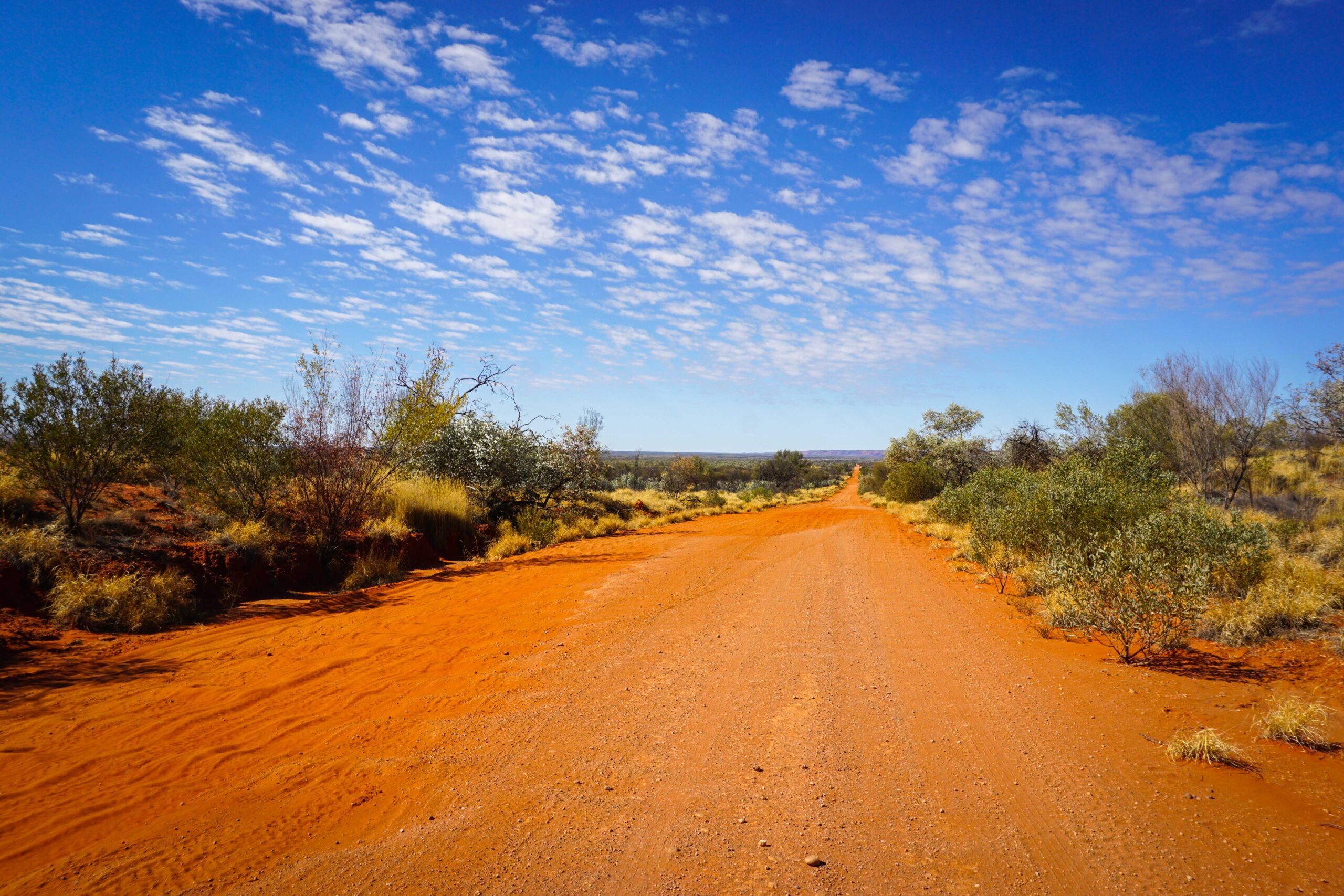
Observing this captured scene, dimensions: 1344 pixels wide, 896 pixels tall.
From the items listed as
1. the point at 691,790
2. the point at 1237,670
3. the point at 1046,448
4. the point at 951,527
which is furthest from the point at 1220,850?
the point at 1046,448

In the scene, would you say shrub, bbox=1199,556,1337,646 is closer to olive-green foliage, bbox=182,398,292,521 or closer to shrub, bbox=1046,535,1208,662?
shrub, bbox=1046,535,1208,662

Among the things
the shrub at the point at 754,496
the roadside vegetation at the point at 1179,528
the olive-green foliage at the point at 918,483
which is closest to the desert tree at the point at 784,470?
the shrub at the point at 754,496

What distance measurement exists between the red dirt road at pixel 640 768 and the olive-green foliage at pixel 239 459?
4.09 metres

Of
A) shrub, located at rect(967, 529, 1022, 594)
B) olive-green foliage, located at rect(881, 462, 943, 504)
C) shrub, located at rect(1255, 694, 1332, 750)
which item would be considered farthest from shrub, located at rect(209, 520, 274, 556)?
olive-green foliage, located at rect(881, 462, 943, 504)

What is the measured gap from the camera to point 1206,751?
403 centimetres

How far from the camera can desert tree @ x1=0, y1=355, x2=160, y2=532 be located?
26.5 feet

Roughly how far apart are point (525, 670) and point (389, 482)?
8.77 meters

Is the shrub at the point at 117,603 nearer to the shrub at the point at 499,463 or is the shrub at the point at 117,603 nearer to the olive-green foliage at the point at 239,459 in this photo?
the olive-green foliage at the point at 239,459

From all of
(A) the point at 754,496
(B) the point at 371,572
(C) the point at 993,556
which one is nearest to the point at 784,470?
(A) the point at 754,496

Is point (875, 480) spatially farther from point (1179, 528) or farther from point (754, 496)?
point (1179, 528)

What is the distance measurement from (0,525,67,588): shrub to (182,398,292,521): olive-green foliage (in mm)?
2888

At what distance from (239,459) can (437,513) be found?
396 cm

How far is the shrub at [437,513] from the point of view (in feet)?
43.1

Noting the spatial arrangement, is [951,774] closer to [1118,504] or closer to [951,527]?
[1118,504]
